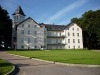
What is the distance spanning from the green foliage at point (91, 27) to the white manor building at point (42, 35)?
3248mm

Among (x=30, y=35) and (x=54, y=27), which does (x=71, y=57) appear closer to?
(x=30, y=35)

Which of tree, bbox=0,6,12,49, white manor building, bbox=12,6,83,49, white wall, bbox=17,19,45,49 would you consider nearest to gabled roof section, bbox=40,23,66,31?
white manor building, bbox=12,6,83,49

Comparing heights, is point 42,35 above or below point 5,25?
below

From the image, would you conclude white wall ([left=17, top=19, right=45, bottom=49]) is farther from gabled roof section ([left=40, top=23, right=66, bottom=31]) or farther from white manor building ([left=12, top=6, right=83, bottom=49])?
gabled roof section ([left=40, top=23, right=66, bottom=31])

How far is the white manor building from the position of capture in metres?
82.1

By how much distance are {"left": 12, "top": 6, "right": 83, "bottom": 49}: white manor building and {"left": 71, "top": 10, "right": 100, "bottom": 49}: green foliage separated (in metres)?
3.25

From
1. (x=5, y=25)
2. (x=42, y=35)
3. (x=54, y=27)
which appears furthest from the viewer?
(x=54, y=27)

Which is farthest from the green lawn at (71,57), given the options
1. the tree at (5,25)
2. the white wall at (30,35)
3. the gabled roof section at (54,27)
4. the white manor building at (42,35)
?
the gabled roof section at (54,27)

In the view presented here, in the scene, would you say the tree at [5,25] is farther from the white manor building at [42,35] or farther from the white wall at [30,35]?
the white wall at [30,35]

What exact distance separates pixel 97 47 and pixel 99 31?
11.5 meters

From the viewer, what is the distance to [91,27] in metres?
85.6

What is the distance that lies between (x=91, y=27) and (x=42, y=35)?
1950cm

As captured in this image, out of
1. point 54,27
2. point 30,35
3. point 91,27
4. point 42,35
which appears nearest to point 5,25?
point 30,35

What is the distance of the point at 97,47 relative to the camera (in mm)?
90688
